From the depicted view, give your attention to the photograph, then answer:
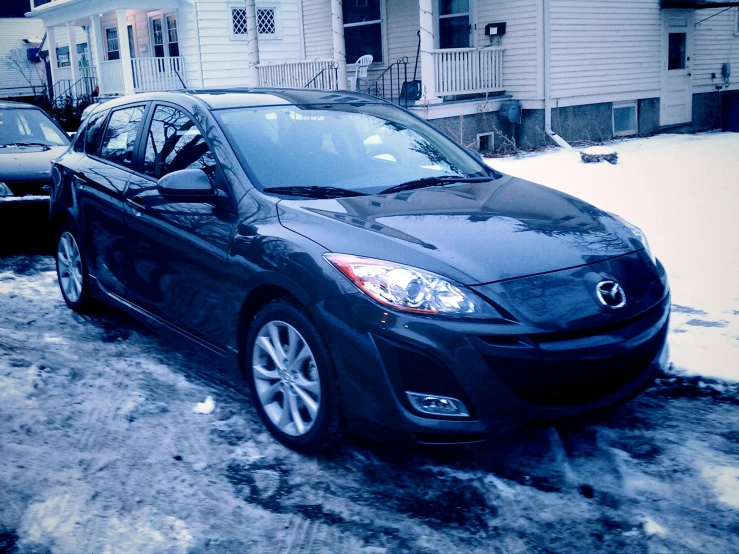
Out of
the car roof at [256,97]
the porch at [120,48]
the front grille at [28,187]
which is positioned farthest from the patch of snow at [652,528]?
the porch at [120,48]

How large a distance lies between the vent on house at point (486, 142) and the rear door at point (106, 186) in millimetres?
11387

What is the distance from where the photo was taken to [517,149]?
644 inches

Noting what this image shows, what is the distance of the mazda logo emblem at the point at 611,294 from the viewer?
3447 millimetres

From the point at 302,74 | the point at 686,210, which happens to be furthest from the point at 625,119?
the point at 686,210

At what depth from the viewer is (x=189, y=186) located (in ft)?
13.7

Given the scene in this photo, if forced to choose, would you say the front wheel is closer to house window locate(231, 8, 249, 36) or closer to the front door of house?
the front door of house

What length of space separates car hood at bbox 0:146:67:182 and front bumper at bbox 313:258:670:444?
6606 mm

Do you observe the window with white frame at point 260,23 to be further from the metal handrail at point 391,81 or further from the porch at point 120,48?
the metal handrail at point 391,81

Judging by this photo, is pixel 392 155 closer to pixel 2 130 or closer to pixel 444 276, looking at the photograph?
pixel 444 276

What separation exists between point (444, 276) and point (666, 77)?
18.0 m

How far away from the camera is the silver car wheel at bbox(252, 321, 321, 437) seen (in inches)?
145

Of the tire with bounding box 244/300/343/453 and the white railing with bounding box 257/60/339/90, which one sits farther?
the white railing with bounding box 257/60/339/90

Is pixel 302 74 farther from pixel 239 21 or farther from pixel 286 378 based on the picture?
pixel 286 378

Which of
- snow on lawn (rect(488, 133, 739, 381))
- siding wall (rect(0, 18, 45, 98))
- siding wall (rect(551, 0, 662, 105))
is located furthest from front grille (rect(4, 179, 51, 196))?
siding wall (rect(0, 18, 45, 98))
